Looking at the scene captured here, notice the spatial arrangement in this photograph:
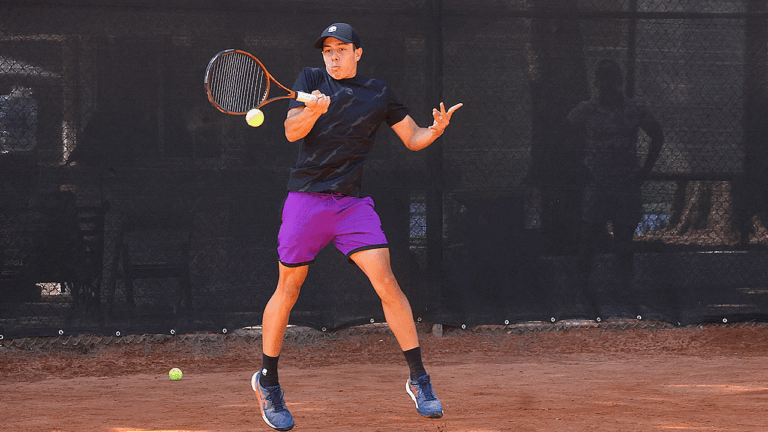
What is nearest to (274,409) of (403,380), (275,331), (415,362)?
(275,331)

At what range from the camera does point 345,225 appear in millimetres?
2980

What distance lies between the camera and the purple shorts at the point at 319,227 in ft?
9.62

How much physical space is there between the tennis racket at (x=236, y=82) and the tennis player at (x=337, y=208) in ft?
0.74

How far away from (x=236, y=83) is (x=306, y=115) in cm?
48

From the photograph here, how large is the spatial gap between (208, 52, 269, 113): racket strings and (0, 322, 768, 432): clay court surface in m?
1.39

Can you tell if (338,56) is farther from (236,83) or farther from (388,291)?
(388,291)

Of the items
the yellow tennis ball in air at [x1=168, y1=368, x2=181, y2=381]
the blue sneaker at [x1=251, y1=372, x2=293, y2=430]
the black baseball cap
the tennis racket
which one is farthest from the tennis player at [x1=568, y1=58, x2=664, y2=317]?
the yellow tennis ball in air at [x1=168, y1=368, x2=181, y2=381]

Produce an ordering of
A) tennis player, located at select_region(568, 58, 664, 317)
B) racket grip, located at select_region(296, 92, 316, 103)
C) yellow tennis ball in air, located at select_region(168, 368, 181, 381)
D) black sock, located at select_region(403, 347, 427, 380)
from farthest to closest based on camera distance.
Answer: tennis player, located at select_region(568, 58, 664, 317), yellow tennis ball in air, located at select_region(168, 368, 181, 381), black sock, located at select_region(403, 347, 427, 380), racket grip, located at select_region(296, 92, 316, 103)

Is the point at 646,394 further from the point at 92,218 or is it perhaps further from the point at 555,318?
the point at 92,218

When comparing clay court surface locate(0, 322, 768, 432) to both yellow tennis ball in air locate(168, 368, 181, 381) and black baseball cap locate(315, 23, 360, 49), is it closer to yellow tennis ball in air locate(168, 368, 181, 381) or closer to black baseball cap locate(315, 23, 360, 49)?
yellow tennis ball in air locate(168, 368, 181, 381)

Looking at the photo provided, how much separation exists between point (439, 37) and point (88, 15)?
2.10m

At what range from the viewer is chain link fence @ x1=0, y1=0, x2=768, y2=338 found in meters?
4.18

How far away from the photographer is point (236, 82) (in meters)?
3.03

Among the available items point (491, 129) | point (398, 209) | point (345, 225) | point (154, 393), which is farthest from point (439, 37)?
point (154, 393)
